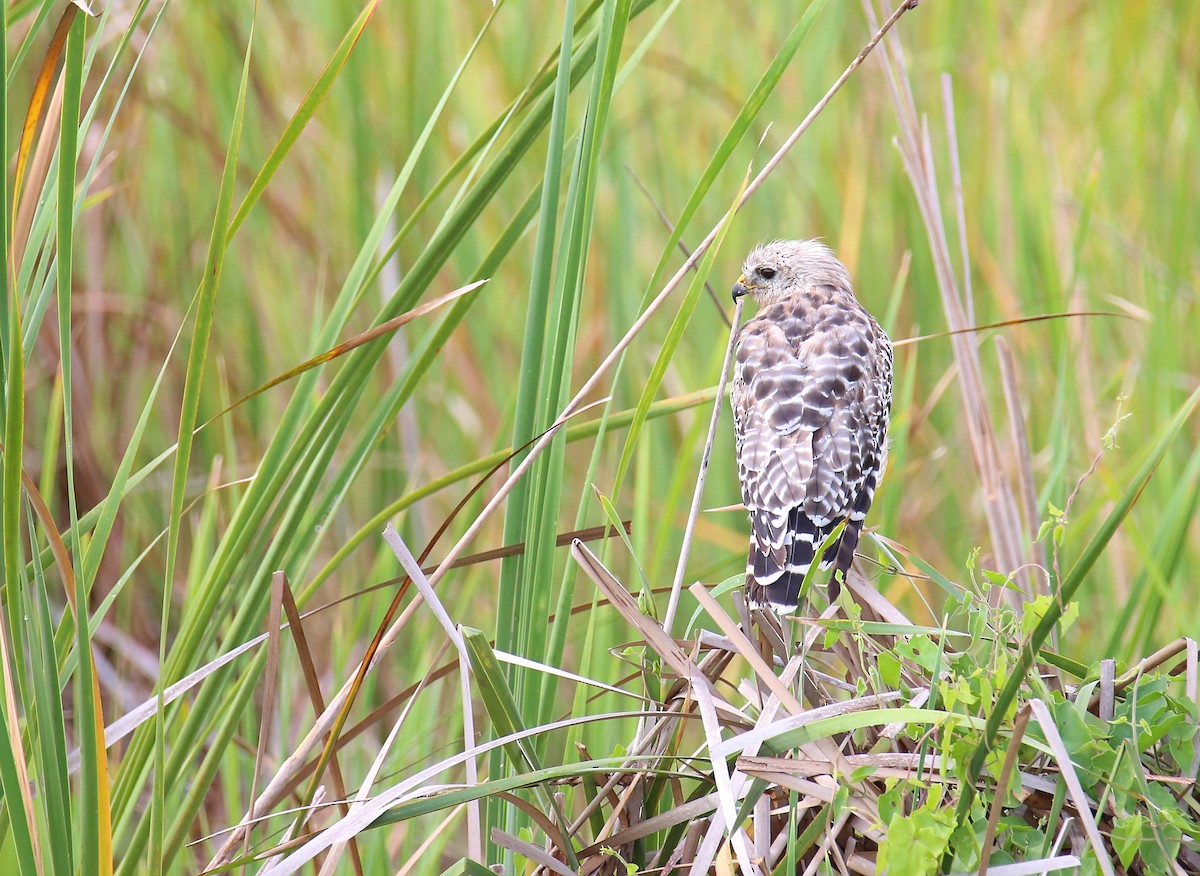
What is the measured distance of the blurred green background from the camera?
337 cm

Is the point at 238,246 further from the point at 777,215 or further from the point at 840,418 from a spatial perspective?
the point at 840,418

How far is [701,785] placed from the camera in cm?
152

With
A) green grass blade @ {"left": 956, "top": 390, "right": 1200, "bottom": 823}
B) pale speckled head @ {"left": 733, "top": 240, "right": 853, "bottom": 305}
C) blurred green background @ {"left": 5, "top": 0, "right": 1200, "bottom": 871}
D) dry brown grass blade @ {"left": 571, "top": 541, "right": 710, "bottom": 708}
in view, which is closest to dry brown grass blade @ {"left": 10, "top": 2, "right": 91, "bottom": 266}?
dry brown grass blade @ {"left": 571, "top": 541, "right": 710, "bottom": 708}

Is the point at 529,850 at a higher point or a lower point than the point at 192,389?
lower

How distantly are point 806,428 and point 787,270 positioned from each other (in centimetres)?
78

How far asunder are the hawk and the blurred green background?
1.41 feet

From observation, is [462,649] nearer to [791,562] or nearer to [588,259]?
[791,562]

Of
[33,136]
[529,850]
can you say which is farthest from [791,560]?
[33,136]

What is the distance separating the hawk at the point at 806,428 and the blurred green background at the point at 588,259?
0.43m

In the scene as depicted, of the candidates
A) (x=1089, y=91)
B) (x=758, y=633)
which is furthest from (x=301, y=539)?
(x=1089, y=91)

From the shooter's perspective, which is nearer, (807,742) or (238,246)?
(807,742)

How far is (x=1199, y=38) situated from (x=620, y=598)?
11.5 ft

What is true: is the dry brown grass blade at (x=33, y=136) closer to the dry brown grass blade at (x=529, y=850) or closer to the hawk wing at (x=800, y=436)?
the dry brown grass blade at (x=529, y=850)

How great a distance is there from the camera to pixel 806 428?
2443 millimetres
